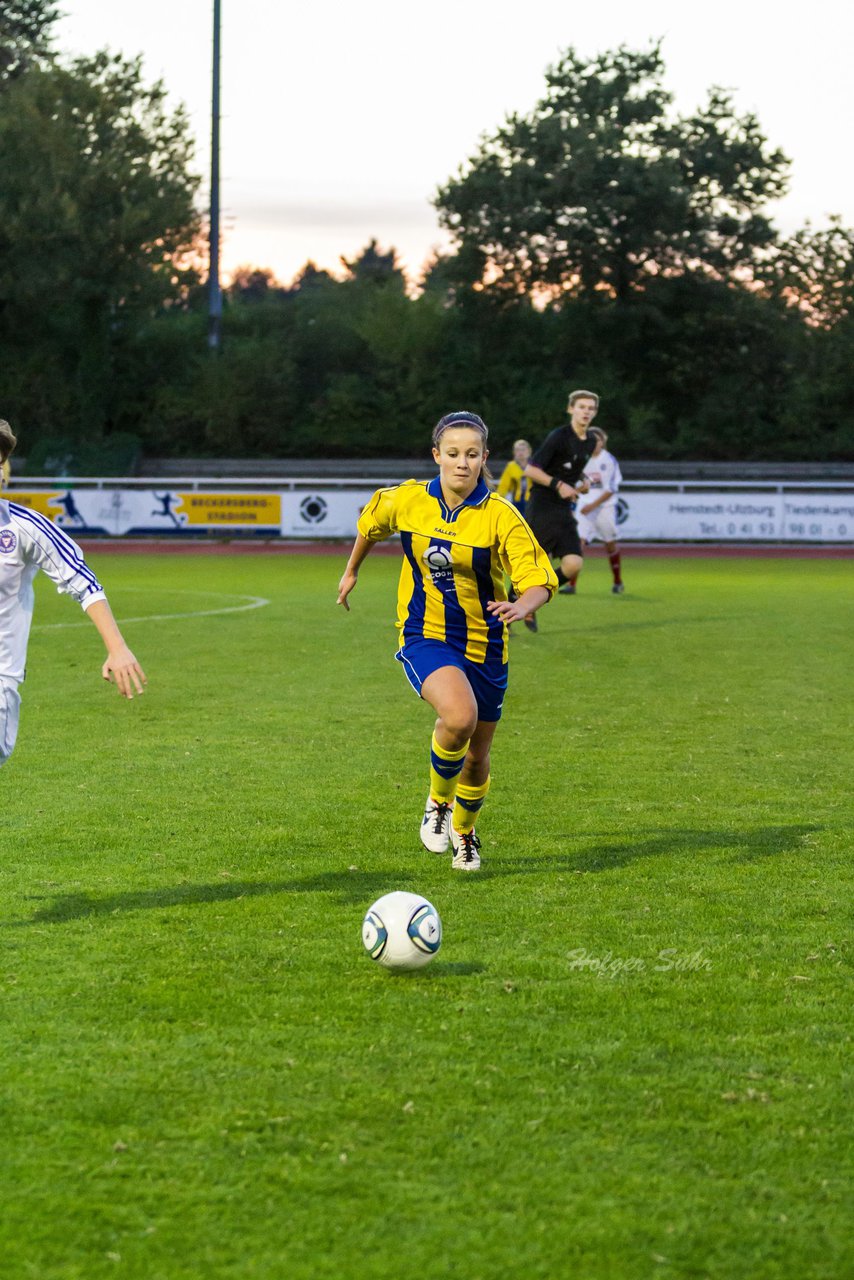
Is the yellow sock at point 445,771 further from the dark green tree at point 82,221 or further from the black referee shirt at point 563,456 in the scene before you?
the dark green tree at point 82,221

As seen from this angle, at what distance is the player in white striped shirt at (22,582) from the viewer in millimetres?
5156

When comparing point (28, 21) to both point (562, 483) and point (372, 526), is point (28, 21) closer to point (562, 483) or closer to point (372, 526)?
point (562, 483)

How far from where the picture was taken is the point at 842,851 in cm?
660

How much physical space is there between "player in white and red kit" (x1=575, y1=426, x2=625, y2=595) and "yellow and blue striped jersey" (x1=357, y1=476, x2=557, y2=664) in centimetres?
1338

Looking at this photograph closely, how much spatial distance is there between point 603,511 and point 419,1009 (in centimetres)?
1641

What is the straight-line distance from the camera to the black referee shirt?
14320mm

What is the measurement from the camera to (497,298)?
2157 inches

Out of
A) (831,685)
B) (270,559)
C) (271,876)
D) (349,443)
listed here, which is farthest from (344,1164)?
(349,443)

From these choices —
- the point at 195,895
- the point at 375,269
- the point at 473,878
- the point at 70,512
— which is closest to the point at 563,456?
the point at 473,878

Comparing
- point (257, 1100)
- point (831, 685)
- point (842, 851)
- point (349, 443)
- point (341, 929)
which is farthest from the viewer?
point (349, 443)

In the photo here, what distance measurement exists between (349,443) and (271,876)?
47.9 metres

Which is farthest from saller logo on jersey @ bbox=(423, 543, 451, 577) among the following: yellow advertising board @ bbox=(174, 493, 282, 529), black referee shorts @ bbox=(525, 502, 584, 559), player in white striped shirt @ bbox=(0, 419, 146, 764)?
yellow advertising board @ bbox=(174, 493, 282, 529)

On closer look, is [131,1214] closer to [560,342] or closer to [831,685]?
[831,685]

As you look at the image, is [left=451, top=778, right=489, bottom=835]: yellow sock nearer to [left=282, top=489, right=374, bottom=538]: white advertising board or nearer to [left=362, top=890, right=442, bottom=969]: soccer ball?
[left=362, top=890, right=442, bottom=969]: soccer ball
